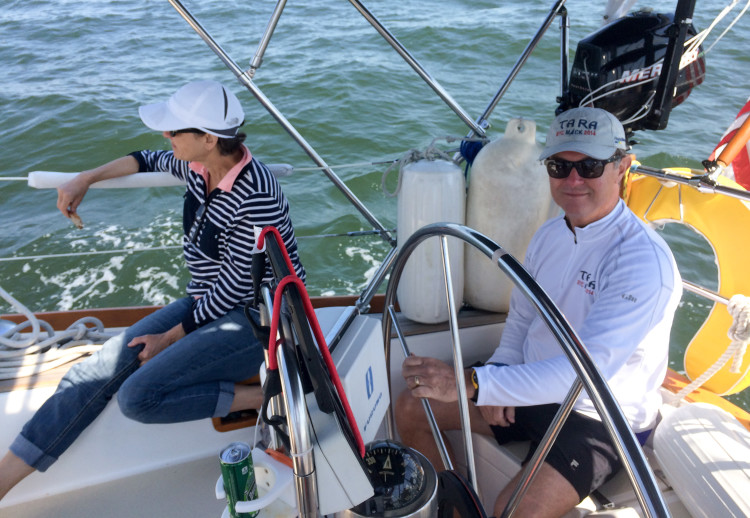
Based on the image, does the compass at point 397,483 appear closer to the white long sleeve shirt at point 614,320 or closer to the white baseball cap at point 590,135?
the white long sleeve shirt at point 614,320

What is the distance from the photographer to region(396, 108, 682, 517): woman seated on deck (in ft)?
4.43

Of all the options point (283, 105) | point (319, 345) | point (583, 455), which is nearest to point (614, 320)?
point (583, 455)

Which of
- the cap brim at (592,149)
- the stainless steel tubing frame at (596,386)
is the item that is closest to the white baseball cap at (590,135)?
the cap brim at (592,149)

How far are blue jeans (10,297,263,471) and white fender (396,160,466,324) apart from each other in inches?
22.7

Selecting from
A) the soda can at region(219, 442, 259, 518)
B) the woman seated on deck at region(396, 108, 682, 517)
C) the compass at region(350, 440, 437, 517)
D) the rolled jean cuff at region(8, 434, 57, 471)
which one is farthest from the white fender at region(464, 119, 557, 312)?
the rolled jean cuff at region(8, 434, 57, 471)

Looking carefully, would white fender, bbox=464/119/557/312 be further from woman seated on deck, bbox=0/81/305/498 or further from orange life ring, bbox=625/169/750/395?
woman seated on deck, bbox=0/81/305/498

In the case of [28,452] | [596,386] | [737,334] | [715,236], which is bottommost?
[28,452]

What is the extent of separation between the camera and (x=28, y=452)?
1.57m

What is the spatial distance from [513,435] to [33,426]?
1282mm

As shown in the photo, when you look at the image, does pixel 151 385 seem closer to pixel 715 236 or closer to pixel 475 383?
pixel 475 383

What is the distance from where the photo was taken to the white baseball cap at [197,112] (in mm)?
1629

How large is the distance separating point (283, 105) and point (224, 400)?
5.00 metres

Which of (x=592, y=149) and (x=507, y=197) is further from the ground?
(x=592, y=149)

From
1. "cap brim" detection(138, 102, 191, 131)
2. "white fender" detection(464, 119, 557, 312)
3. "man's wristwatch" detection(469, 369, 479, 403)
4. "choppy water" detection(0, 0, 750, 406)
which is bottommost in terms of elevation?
"choppy water" detection(0, 0, 750, 406)
